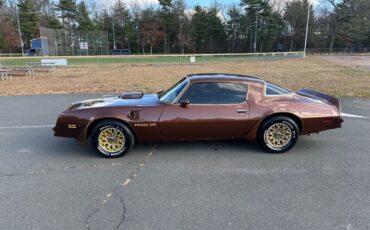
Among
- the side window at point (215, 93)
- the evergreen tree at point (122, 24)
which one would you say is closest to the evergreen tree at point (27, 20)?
the evergreen tree at point (122, 24)

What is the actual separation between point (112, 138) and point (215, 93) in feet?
6.13

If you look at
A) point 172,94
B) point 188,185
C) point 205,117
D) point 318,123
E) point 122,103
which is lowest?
point 188,185

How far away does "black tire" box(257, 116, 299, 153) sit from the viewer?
4.61m

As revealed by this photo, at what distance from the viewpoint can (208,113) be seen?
4504 millimetres

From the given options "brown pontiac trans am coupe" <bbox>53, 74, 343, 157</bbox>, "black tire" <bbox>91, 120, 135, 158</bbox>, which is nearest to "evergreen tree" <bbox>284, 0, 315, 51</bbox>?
"brown pontiac trans am coupe" <bbox>53, 74, 343, 157</bbox>

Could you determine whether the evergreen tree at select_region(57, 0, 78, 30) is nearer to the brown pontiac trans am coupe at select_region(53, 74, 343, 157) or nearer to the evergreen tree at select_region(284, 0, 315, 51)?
the evergreen tree at select_region(284, 0, 315, 51)

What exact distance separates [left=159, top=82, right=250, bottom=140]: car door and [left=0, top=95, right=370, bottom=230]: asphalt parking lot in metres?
0.38

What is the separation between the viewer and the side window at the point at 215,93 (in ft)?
15.0

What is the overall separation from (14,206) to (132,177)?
1.43 m

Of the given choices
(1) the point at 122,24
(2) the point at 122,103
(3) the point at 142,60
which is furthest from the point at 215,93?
(1) the point at 122,24

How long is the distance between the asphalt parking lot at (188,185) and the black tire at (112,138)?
0.15 m

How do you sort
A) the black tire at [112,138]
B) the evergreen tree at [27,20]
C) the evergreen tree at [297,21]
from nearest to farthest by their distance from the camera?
the black tire at [112,138] < the evergreen tree at [27,20] < the evergreen tree at [297,21]

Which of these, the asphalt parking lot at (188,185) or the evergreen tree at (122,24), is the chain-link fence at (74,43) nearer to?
the evergreen tree at (122,24)

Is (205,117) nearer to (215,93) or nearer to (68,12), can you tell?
(215,93)
